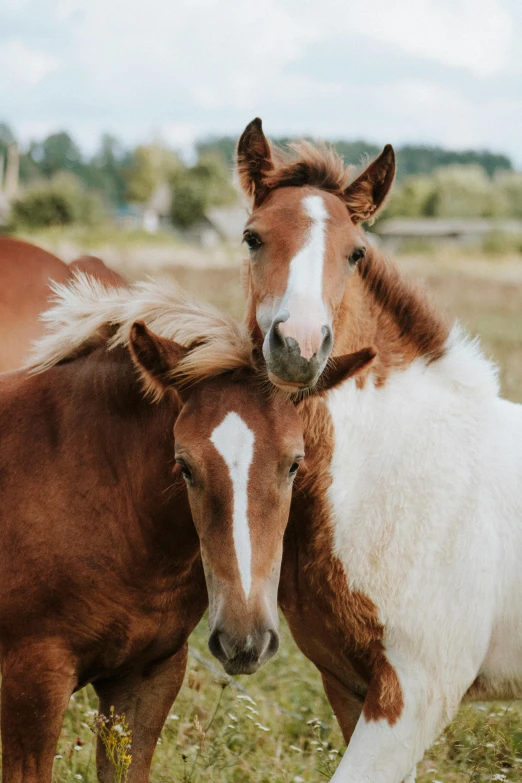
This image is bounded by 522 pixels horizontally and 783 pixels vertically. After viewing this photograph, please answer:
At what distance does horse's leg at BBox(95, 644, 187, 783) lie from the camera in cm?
343

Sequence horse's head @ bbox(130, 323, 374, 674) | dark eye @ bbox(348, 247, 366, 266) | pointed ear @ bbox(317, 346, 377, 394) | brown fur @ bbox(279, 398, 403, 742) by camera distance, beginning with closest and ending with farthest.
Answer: horse's head @ bbox(130, 323, 374, 674), pointed ear @ bbox(317, 346, 377, 394), brown fur @ bbox(279, 398, 403, 742), dark eye @ bbox(348, 247, 366, 266)

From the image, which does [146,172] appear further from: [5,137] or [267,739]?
[267,739]

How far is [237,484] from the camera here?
2.76 m

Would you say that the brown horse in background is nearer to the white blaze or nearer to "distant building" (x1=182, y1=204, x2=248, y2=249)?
the white blaze

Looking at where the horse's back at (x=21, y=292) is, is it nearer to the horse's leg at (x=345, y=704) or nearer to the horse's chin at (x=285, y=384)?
the horse's chin at (x=285, y=384)

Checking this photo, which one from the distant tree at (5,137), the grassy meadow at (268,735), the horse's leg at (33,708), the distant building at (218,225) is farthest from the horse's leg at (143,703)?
the distant tree at (5,137)

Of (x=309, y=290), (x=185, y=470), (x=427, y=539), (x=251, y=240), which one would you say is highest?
(x=251, y=240)

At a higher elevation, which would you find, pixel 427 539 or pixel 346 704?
pixel 427 539

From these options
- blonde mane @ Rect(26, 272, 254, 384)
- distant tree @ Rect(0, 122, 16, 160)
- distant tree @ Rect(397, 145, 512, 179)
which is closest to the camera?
blonde mane @ Rect(26, 272, 254, 384)

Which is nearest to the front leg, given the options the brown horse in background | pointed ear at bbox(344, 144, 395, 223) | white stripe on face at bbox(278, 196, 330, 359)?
white stripe on face at bbox(278, 196, 330, 359)

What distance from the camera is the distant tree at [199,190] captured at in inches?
2212

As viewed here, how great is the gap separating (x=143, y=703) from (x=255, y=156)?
87.8 inches

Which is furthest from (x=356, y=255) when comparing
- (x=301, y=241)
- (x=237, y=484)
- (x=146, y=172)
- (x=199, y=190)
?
(x=146, y=172)

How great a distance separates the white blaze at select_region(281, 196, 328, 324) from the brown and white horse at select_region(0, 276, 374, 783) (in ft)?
0.77
